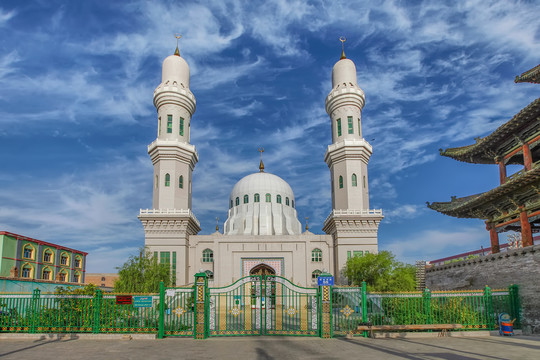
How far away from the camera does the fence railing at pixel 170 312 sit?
17.0 m

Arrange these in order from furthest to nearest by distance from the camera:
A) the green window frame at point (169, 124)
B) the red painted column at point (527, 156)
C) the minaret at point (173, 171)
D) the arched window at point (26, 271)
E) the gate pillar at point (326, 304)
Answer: the arched window at point (26, 271)
the green window frame at point (169, 124)
the minaret at point (173, 171)
the red painted column at point (527, 156)
the gate pillar at point (326, 304)

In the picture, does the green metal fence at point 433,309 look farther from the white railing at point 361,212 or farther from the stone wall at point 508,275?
the white railing at point 361,212

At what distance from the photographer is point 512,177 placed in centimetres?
2414

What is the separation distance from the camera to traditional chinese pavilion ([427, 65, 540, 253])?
21.7 metres

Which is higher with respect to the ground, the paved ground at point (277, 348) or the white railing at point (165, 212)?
the white railing at point (165, 212)

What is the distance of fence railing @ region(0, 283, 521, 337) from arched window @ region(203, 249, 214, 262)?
65.2ft

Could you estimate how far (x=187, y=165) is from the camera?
39375mm

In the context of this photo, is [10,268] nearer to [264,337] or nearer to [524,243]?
[264,337]

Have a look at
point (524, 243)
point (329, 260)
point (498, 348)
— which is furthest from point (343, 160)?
point (498, 348)

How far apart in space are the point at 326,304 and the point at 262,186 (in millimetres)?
30859

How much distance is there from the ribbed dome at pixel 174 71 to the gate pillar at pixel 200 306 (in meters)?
27.3

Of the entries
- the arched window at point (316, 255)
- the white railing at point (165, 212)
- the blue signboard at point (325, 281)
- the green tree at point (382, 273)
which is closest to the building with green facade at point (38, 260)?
the white railing at point (165, 212)

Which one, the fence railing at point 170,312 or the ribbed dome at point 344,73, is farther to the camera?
the ribbed dome at point 344,73

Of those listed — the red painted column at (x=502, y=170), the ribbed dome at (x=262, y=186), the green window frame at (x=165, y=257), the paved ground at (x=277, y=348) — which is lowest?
the paved ground at (x=277, y=348)
